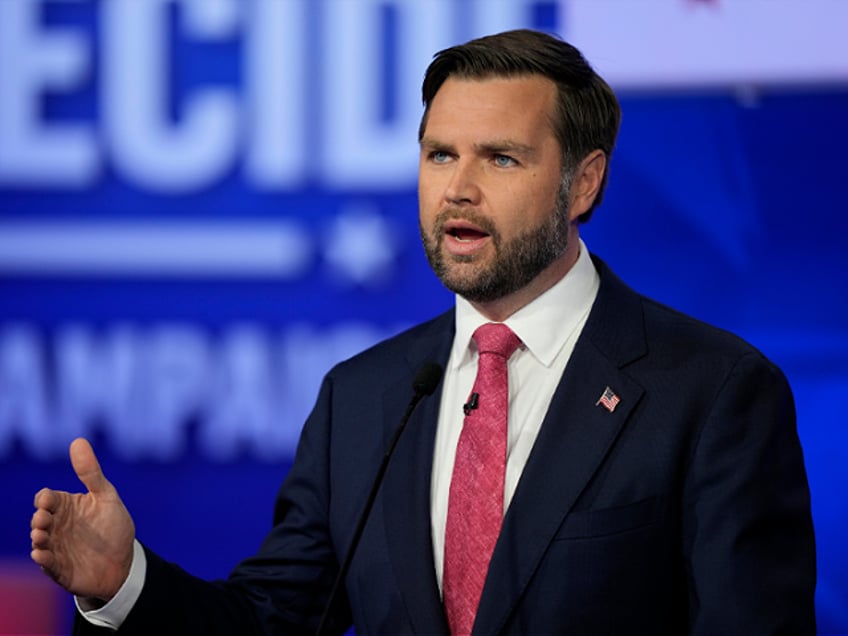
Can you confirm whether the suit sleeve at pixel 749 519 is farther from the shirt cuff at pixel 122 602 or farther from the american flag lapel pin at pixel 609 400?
the shirt cuff at pixel 122 602

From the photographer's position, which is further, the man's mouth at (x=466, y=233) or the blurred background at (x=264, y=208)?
the blurred background at (x=264, y=208)

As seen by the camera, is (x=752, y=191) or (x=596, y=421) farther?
(x=752, y=191)

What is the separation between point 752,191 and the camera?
3.21 meters

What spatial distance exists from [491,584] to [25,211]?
1943 millimetres

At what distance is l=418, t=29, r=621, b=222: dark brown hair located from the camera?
2.22 metres

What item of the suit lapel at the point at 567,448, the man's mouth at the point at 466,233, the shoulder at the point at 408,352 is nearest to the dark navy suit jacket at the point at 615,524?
the suit lapel at the point at 567,448

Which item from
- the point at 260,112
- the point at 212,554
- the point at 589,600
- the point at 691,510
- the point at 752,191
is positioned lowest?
the point at 212,554

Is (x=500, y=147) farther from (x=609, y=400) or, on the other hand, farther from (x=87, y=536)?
(x=87, y=536)

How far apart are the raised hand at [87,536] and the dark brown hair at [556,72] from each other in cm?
86

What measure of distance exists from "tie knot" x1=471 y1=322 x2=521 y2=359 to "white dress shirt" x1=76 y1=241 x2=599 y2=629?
1 centimetres

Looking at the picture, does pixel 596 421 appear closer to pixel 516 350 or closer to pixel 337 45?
pixel 516 350

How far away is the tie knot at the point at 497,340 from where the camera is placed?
217 cm

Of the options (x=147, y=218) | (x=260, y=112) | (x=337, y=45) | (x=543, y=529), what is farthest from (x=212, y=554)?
(x=543, y=529)

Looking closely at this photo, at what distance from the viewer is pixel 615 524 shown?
6.48 ft
